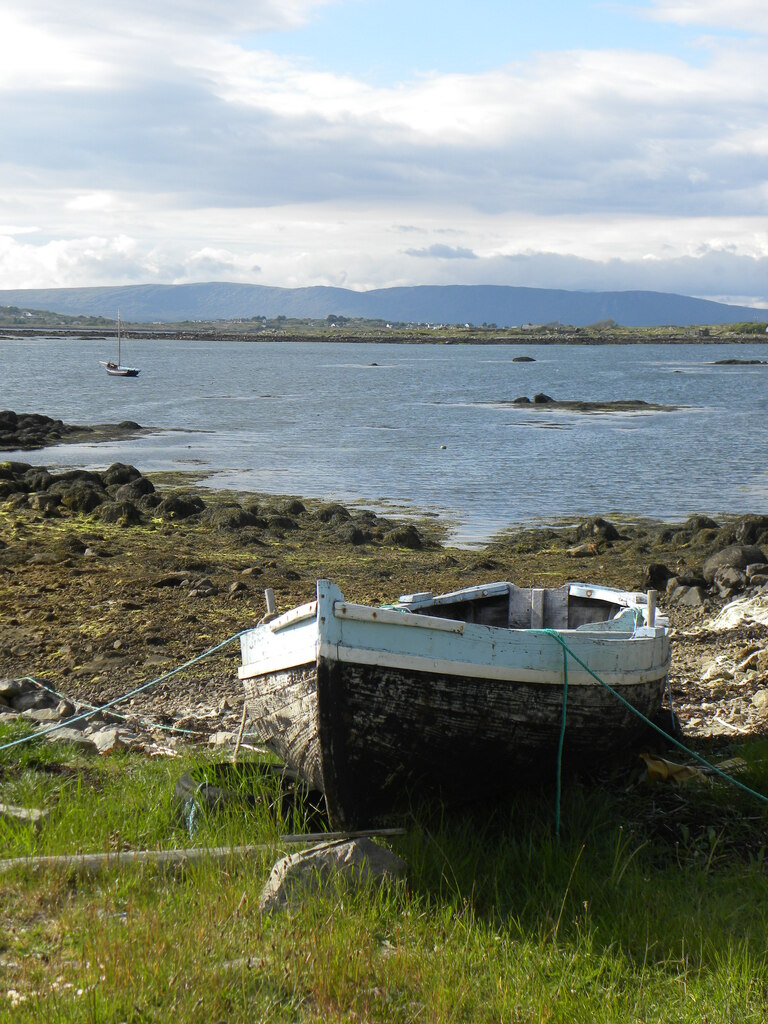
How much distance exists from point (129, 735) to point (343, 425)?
40.2m

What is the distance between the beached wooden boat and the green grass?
33 cm

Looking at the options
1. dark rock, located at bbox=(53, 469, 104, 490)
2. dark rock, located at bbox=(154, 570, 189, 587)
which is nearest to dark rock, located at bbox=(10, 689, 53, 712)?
dark rock, located at bbox=(154, 570, 189, 587)

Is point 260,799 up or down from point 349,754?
down

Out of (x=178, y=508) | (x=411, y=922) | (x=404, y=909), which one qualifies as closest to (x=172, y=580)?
(x=178, y=508)

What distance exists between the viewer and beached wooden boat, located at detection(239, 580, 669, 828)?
6.38 meters

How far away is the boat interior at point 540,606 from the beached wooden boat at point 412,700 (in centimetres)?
250

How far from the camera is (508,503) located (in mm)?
26984

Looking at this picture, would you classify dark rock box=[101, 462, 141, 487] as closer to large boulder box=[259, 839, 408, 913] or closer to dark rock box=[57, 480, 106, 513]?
dark rock box=[57, 480, 106, 513]

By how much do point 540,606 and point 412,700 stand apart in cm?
414

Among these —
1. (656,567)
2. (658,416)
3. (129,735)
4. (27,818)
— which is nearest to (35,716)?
(129,735)

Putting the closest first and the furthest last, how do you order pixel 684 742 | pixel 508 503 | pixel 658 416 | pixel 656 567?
pixel 684 742 → pixel 656 567 → pixel 508 503 → pixel 658 416

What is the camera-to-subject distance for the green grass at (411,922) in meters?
4.64

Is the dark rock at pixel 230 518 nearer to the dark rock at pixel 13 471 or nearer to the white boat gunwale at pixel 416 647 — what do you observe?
the dark rock at pixel 13 471

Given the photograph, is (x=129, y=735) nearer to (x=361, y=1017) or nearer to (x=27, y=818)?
(x=27, y=818)
